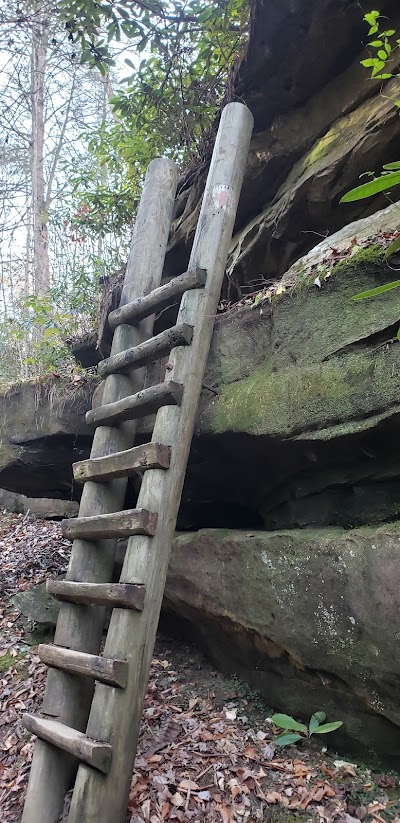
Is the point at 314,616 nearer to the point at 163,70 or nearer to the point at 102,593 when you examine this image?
the point at 102,593

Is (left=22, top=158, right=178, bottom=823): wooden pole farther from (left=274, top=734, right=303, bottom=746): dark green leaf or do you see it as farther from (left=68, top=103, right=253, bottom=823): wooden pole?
(left=274, top=734, right=303, bottom=746): dark green leaf

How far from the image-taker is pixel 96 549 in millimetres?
3965

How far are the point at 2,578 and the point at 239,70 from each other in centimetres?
646

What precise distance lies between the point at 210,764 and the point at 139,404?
2.49 m

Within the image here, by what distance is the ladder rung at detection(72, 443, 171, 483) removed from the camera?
366 cm

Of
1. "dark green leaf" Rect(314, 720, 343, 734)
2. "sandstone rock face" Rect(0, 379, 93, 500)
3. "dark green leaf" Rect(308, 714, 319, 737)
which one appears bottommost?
"dark green leaf" Rect(308, 714, 319, 737)

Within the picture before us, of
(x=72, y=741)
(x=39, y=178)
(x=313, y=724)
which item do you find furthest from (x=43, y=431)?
(x=39, y=178)

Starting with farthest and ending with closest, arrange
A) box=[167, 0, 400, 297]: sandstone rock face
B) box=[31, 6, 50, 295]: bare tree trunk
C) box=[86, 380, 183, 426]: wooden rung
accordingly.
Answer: box=[31, 6, 50, 295]: bare tree trunk → box=[167, 0, 400, 297]: sandstone rock face → box=[86, 380, 183, 426]: wooden rung

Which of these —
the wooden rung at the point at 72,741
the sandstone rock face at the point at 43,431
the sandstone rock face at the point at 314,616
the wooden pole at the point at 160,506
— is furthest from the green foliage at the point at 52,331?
the wooden rung at the point at 72,741

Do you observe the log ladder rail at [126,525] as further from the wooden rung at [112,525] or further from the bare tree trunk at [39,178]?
the bare tree trunk at [39,178]

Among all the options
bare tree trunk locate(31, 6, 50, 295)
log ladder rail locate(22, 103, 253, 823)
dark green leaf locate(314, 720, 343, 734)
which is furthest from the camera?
bare tree trunk locate(31, 6, 50, 295)

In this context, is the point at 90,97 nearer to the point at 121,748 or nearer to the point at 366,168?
the point at 366,168

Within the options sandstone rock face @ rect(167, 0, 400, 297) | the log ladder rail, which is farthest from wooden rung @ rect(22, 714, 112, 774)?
sandstone rock face @ rect(167, 0, 400, 297)

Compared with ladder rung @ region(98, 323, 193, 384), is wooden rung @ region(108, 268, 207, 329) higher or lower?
higher
